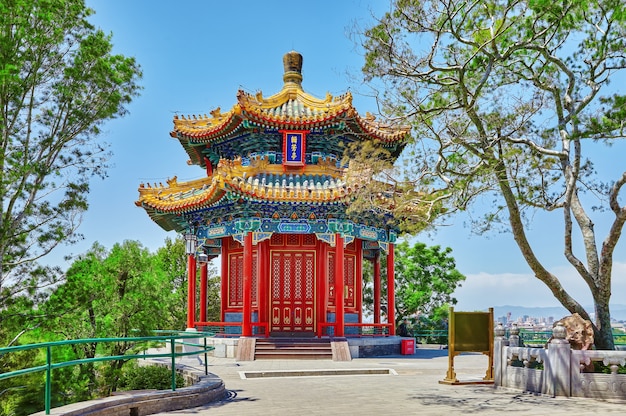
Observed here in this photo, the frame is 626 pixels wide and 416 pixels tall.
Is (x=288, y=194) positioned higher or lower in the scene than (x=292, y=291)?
higher

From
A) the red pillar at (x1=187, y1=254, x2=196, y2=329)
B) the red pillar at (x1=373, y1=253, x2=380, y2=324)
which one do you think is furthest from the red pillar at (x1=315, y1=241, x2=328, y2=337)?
the red pillar at (x1=187, y1=254, x2=196, y2=329)

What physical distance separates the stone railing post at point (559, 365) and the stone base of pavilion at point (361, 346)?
310 inches

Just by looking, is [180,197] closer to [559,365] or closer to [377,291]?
[377,291]

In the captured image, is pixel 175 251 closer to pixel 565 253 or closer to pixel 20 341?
pixel 20 341

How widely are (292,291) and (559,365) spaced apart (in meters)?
10.1

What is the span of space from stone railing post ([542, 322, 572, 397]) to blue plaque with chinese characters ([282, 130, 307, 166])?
34.9ft

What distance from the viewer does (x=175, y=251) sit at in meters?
28.4

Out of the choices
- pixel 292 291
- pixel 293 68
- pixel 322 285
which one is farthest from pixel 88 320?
pixel 293 68

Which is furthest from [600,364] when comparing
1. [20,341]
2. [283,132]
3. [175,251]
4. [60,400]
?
[175,251]

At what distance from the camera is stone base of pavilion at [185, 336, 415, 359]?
56.7 ft

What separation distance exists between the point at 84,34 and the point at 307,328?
34.9ft

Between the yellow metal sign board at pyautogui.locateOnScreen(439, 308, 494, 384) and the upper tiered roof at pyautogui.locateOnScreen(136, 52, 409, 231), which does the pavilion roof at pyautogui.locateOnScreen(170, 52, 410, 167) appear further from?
the yellow metal sign board at pyautogui.locateOnScreen(439, 308, 494, 384)

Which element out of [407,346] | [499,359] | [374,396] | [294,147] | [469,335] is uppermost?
[294,147]

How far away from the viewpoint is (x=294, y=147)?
19.0 m
